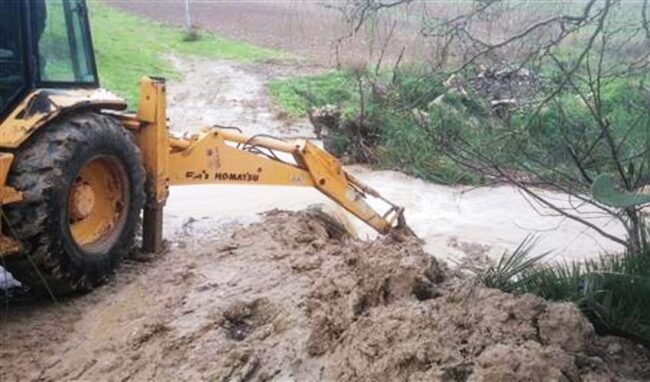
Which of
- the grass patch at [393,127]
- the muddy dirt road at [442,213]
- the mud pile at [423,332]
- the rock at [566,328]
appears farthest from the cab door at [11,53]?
the grass patch at [393,127]

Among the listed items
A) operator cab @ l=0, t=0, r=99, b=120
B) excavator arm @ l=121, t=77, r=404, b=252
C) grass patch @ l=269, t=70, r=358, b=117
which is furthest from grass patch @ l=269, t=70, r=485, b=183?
operator cab @ l=0, t=0, r=99, b=120

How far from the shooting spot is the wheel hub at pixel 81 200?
5.86 meters

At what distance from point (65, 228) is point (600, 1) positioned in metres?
3.87

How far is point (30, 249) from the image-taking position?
5344mm

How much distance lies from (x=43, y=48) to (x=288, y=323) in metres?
2.68

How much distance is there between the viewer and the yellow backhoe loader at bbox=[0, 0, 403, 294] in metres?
5.35

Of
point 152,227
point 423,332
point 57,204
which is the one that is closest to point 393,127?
point 152,227

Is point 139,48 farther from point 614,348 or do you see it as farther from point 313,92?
point 614,348

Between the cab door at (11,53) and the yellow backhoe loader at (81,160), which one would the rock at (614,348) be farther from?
the cab door at (11,53)

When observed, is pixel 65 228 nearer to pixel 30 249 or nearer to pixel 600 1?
pixel 30 249

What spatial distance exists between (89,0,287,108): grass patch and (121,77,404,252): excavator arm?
8.31 metres

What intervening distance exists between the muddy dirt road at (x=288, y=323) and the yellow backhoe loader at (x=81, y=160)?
40 centimetres

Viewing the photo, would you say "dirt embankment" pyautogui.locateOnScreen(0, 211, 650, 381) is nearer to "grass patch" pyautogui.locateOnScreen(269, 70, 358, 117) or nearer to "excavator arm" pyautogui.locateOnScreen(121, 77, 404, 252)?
"excavator arm" pyautogui.locateOnScreen(121, 77, 404, 252)

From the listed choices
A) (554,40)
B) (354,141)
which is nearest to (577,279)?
(554,40)
